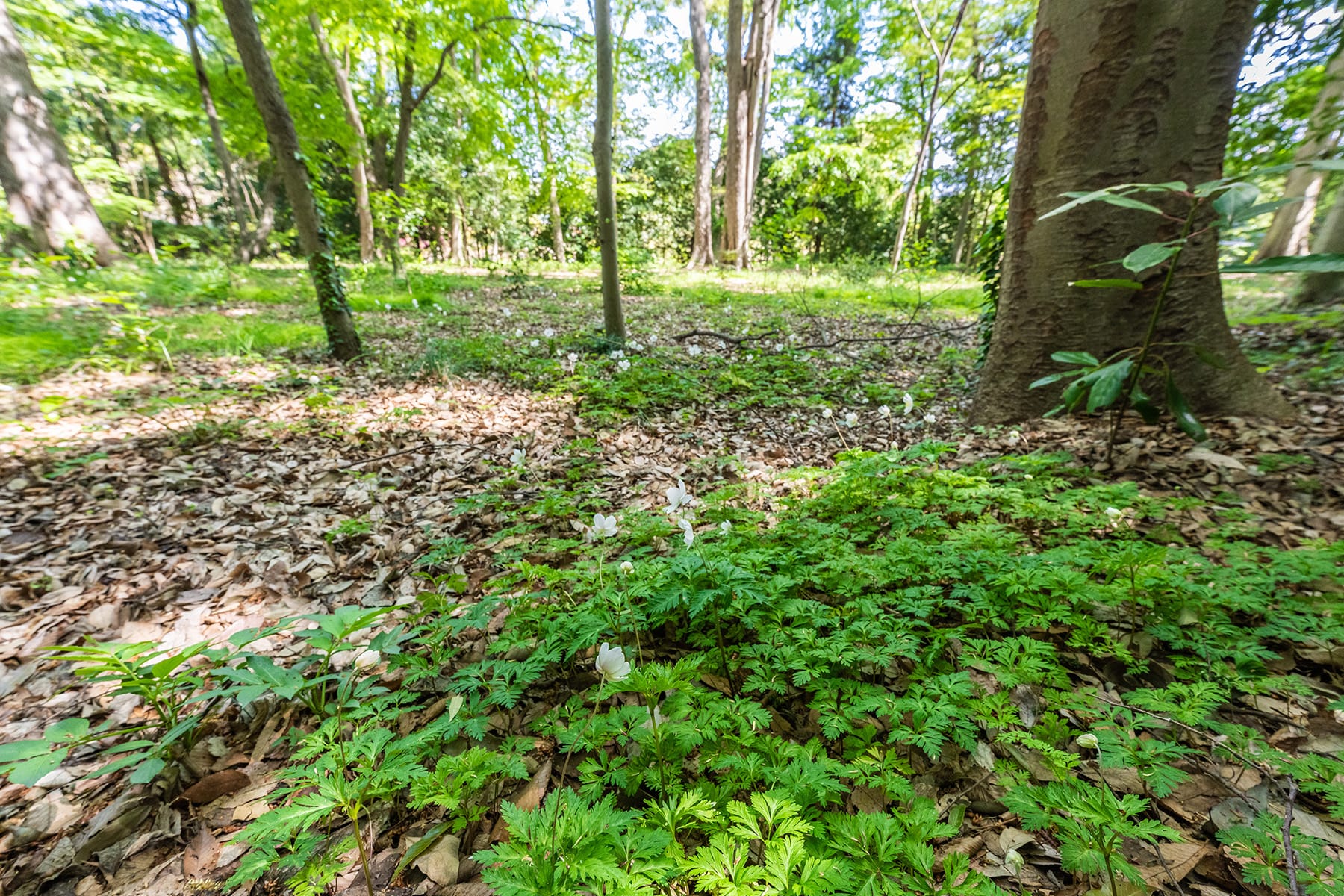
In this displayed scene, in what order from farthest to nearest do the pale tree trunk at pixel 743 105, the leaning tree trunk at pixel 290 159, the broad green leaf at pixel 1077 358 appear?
the pale tree trunk at pixel 743 105 → the leaning tree trunk at pixel 290 159 → the broad green leaf at pixel 1077 358

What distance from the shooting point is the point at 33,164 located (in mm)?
8047

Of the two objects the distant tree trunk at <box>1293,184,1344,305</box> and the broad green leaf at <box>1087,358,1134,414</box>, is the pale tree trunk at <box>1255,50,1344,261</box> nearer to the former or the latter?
the distant tree trunk at <box>1293,184,1344,305</box>

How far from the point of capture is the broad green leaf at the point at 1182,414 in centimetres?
236

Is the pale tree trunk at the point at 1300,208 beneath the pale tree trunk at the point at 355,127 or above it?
beneath

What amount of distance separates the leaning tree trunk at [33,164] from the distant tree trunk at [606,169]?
915 cm

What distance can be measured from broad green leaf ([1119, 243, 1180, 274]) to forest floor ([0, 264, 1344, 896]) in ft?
3.17

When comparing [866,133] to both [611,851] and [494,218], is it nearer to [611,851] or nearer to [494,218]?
[494,218]

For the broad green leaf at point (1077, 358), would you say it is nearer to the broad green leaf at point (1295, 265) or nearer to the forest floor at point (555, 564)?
the forest floor at point (555, 564)

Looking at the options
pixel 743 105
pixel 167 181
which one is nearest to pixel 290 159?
pixel 743 105

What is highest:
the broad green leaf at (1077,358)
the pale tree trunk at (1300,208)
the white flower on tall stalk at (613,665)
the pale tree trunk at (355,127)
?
the pale tree trunk at (355,127)

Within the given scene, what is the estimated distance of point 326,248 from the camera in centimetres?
526

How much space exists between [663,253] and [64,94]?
2292 cm

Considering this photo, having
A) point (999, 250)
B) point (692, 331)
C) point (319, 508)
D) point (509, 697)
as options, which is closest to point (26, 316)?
point (319, 508)

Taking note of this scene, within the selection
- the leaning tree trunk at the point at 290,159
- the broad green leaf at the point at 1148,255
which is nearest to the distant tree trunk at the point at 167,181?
the leaning tree trunk at the point at 290,159
